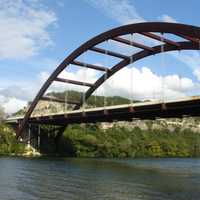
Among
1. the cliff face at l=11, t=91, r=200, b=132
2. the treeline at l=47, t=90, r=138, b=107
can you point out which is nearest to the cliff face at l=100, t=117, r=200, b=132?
the cliff face at l=11, t=91, r=200, b=132

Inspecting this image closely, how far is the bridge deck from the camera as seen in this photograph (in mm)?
49181

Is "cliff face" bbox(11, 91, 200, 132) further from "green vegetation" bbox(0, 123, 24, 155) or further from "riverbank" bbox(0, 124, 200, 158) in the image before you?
"green vegetation" bbox(0, 123, 24, 155)

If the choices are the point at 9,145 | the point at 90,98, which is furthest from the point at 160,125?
the point at 9,145

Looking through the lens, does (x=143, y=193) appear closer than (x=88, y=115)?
Yes

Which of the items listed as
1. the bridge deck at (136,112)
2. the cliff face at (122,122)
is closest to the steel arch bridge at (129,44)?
the bridge deck at (136,112)

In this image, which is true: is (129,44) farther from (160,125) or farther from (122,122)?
(160,125)

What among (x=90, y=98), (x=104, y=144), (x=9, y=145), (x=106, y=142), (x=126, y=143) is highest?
(x=90, y=98)

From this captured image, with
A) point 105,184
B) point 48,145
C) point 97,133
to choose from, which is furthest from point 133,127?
point 105,184

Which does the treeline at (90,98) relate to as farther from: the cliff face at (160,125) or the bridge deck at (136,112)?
the bridge deck at (136,112)

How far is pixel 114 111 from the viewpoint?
60.2m

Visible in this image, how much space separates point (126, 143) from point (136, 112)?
174 feet

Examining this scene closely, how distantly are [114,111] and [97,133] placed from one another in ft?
150

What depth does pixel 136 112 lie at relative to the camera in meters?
56.5

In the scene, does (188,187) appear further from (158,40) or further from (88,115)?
(88,115)
